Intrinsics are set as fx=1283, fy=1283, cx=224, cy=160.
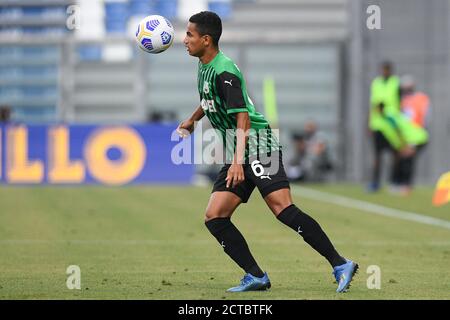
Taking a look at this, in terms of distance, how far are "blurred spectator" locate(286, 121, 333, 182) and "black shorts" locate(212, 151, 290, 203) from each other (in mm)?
19149

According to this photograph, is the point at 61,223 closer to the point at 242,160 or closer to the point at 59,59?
the point at 242,160

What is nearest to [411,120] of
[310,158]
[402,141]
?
[402,141]

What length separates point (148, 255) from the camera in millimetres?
12648

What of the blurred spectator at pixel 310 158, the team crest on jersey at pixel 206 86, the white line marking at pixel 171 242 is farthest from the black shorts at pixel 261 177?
the blurred spectator at pixel 310 158

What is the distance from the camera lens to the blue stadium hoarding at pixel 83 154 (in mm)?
25953

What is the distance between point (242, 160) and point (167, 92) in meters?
23.1

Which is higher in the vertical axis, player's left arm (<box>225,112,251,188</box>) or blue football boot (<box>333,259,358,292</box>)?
player's left arm (<box>225,112,251,188</box>)

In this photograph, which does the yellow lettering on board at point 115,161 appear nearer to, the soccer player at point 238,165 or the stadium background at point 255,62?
the stadium background at point 255,62

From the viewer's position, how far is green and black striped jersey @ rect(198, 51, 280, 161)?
938 centimetres

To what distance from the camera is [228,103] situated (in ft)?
30.7

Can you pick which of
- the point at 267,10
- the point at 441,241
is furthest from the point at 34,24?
the point at 441,241

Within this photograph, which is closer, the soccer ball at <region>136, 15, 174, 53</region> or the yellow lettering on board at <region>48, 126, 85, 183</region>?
the soccer ball at <region>136, 15, 174, 53</region>

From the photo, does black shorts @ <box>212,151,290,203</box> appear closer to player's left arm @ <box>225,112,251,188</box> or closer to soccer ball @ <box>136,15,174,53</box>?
player's left arm @ <box>225,112,251,188</box>

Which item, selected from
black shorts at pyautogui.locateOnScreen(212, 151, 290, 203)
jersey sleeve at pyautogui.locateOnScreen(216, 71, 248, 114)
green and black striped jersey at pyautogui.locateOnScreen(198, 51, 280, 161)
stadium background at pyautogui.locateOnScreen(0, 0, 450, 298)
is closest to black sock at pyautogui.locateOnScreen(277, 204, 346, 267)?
black shorts at pyautogui.locateOnScreen(212, 151, 290, 203)
